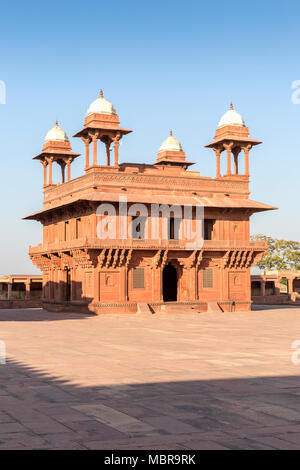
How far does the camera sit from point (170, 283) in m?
48.8

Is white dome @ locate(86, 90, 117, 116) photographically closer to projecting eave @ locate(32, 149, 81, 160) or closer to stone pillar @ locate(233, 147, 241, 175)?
projecting eave @ locate(32, 149, 81, 160)

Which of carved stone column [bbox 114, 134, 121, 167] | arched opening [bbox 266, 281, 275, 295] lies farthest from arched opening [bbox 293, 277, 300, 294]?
carved stone column [bbox 114, 134, 121, 167]

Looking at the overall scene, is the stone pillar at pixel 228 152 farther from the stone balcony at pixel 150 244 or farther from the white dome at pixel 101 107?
the white dome at pixel 101 107

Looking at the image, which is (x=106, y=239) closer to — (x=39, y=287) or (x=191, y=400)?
(x=39, y=287)

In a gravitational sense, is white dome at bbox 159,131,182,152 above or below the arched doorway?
above

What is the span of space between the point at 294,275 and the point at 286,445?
61322 millimetres

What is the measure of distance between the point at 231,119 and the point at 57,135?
13618 mm

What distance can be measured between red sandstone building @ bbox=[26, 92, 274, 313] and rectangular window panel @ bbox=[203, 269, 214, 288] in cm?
7

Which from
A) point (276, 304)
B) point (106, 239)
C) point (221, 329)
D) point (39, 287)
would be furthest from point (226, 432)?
point (39, 287)

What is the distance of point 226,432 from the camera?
28.3 feet

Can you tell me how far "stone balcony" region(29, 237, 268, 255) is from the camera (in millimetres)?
40688

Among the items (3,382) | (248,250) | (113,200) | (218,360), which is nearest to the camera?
(3,382)

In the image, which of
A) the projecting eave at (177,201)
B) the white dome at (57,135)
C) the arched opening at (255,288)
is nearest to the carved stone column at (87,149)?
the projecting eave at (177,201)

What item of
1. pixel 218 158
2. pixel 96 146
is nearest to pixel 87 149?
pixel 96 146
